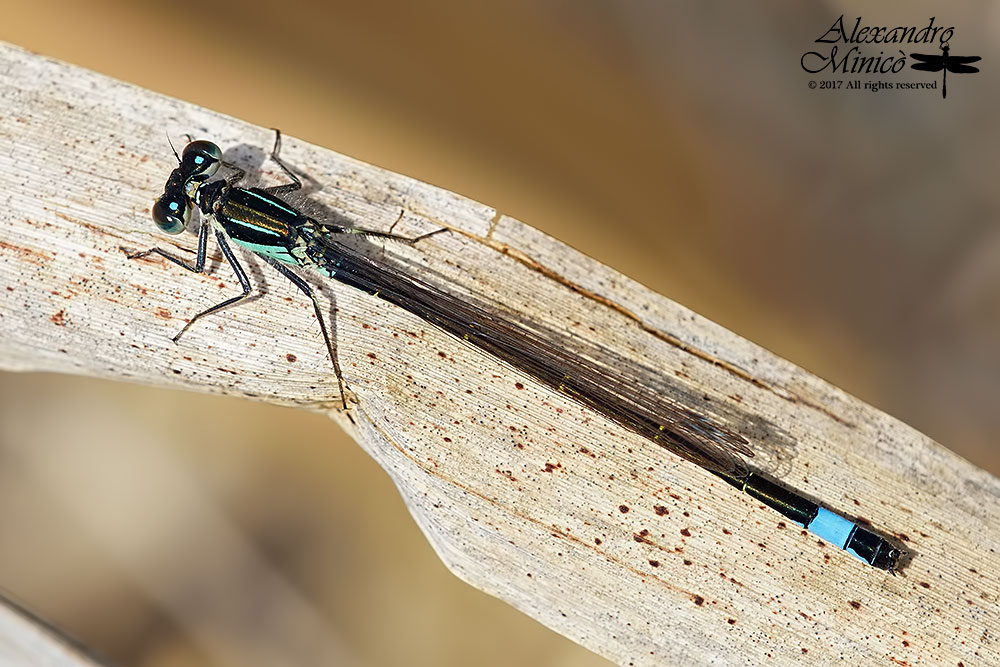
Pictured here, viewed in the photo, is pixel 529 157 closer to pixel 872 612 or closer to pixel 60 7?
pixel 60 7

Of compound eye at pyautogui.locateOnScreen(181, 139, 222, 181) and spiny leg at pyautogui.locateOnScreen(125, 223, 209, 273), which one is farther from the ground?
compound eye at pyautogui.locateOnScreen(181, 139, 222, 181)

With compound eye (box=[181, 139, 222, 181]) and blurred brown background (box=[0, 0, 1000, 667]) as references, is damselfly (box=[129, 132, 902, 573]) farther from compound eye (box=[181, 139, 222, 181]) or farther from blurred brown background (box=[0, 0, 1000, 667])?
→ blurred brown background (box=[0, 0, 1000, 667])

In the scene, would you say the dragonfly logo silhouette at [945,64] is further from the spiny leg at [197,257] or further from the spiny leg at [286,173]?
the spiny leg at [197,257]

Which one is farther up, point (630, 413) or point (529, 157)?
point (529, 157)

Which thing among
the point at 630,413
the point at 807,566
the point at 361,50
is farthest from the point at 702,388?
the point at 361,50

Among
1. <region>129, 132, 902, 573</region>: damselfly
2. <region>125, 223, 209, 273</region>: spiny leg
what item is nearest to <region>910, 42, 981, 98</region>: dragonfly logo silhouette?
<region>129, 132, 902, 573</region>: damselfly

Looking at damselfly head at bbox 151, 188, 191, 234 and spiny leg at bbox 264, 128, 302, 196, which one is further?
spiny leg at bbox 264, 128, 302, 196

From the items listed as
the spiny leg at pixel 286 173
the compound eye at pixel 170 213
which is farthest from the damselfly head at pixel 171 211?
the spiny leg at pixel 286 173
